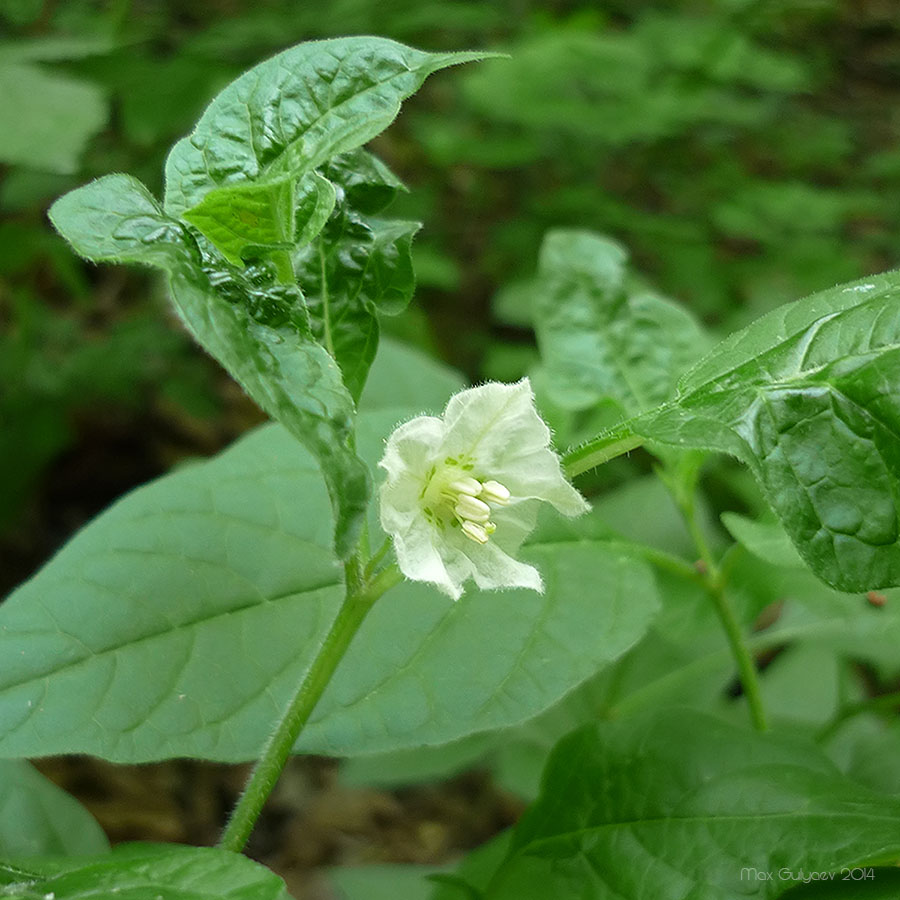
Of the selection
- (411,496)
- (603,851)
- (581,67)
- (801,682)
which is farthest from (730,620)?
(581,67)

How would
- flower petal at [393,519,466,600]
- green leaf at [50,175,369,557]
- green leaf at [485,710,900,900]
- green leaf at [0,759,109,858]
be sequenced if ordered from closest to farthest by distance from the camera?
1. green leaf at [50,175,369,557]
2. flower petal at [393,519,466,600]
3. green leaf at [485,710,900,900]
4. green leaf at [0,759,109,858]

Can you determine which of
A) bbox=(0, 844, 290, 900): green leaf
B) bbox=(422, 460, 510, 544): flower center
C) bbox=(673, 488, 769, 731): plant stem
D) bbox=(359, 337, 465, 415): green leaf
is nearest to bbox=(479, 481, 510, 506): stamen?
bbox=(422, 460, 510, 544): flower center

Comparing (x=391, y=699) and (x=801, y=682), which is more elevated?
(x=391, y=699)

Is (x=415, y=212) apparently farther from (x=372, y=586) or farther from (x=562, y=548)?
(x=372, y=586)

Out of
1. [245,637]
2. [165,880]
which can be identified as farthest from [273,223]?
[165,880]

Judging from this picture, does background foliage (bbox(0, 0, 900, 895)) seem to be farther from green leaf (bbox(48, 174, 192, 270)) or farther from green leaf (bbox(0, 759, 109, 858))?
green leaf (bbox(48, 174, 192, 270))
